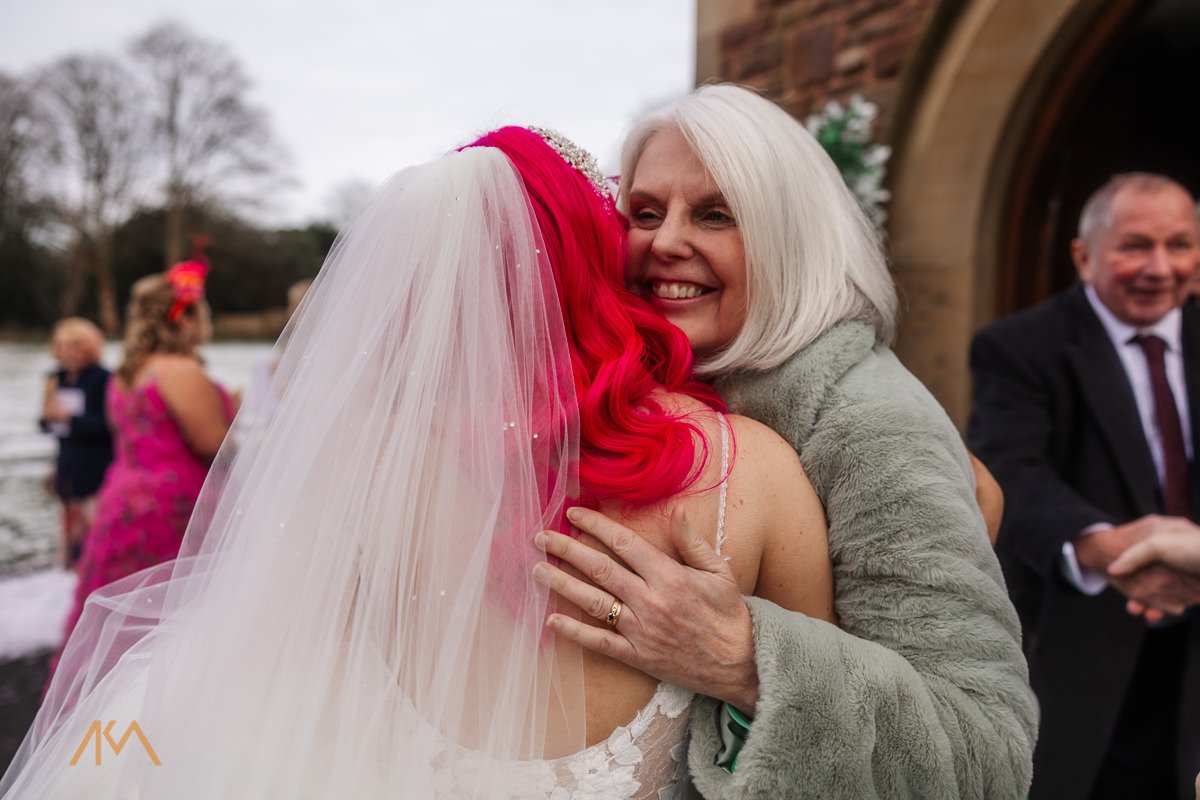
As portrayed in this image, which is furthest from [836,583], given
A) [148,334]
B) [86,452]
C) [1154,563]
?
[86,452]

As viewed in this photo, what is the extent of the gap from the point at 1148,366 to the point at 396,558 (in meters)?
2.51

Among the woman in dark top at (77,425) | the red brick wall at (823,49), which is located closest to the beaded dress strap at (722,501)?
the red brick wall at (823,49)

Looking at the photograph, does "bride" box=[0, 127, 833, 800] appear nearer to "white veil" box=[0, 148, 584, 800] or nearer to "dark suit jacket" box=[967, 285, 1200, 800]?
"white veil" box=[0, 148, 584, 800]

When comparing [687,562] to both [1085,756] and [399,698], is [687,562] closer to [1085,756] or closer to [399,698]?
[399,698]

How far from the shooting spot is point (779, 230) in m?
1.50

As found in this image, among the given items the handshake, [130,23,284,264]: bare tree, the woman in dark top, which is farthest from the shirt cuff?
[130,23,284,264]: bare tree

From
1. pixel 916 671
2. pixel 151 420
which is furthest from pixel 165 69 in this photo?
pixel 916 671

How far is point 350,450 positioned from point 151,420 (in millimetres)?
2784

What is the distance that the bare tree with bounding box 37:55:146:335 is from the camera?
1253 cm

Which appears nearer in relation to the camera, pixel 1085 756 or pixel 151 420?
pixel 1085 756

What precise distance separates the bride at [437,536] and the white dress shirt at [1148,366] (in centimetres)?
180

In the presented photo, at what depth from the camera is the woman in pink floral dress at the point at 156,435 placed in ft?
10.9

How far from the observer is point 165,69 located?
13.1 meters

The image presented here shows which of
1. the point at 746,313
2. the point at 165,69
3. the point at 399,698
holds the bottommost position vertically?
the point at 399,698
